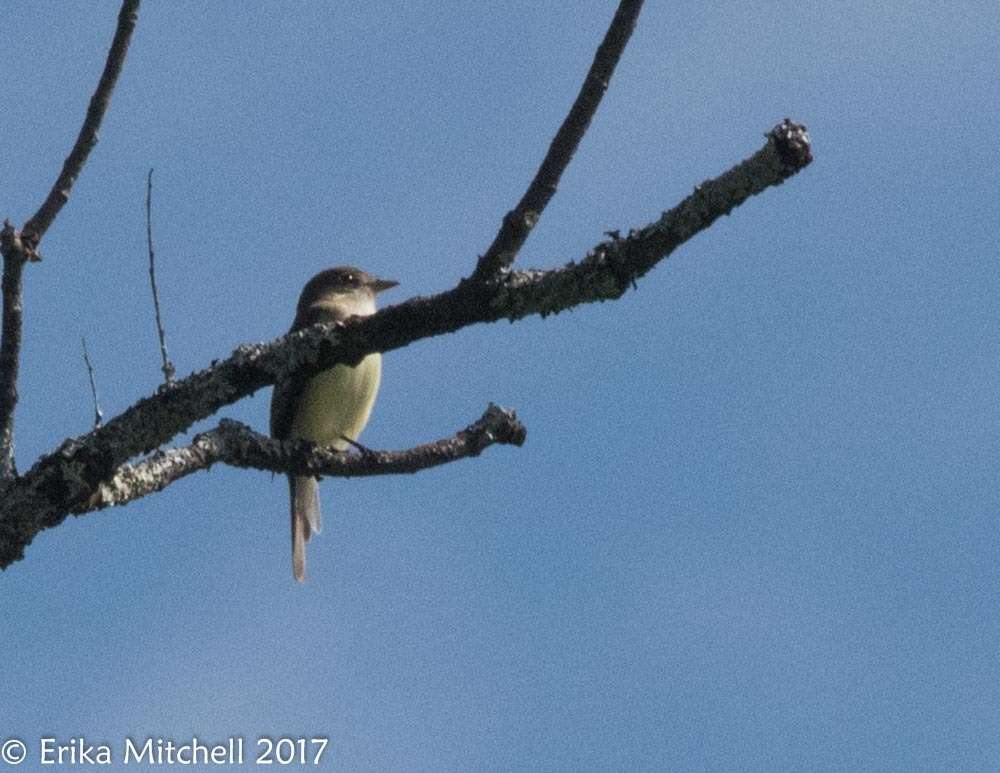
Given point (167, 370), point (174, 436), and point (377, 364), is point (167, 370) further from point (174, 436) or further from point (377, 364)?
point (377, 364)

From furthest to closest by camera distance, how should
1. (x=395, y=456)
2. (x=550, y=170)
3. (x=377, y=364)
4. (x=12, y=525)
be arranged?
(x=377, y=364) < (x=395, y=456) < (x=550, y=170) < (x=12, y=525)

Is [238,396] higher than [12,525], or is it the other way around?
[238,396]

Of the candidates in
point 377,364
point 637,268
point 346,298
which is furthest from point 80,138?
point 346,298

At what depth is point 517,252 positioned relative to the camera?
450 cm

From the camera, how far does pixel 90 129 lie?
431 cm

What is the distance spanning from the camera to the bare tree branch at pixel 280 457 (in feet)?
15.0

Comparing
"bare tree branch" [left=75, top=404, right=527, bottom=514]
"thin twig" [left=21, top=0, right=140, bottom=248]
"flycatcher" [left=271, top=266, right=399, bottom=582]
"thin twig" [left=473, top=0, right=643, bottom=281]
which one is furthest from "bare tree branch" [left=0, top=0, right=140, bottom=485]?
"flycatcher" [left=271, top=266, right=399, bottom=582]

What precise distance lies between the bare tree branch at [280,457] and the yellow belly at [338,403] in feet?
11.7

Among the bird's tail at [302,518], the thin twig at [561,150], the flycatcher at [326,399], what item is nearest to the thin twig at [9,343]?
the thin twig at [561,150]

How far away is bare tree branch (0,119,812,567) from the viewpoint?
4.21 meters

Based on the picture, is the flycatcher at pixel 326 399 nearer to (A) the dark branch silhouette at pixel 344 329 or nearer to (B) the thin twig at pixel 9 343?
(A) the dark branch silhouette at pixel 344 329

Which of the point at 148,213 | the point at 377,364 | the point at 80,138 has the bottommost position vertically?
the point at 80,138

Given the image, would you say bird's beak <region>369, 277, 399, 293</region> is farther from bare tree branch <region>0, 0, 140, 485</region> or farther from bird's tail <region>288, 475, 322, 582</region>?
bare tree branch <region>0, 0, 140, 485</region>

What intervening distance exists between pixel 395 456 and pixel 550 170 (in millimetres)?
1375
